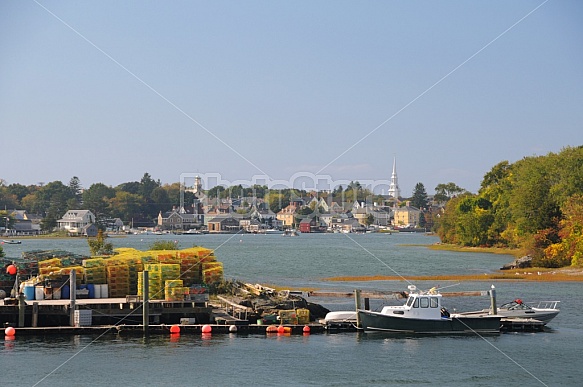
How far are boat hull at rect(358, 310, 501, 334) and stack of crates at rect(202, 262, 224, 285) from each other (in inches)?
452

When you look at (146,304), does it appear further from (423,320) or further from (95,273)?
(423,320)

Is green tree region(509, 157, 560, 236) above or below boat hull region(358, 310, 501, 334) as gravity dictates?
above

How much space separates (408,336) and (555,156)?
231 feet

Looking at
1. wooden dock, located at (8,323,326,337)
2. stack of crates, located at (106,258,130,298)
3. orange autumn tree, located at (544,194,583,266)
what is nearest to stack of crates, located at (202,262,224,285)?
stack of crates, located at (106,258,130,298)

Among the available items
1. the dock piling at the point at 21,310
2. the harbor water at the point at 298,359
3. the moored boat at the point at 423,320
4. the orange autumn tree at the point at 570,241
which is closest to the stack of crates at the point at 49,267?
the dock piling at the point at 21,310

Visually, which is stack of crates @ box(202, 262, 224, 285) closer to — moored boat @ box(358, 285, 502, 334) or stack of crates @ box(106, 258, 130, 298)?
stack of crates @ box(106, 258, 130, 298)

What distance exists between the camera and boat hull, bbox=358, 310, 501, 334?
40.6 m

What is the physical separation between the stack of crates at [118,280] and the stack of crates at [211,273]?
5.20m

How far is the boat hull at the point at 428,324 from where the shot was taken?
40.6 m

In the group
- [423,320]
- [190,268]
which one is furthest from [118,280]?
[423,320]

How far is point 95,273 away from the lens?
4469 cm

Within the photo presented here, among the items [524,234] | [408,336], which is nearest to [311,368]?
[408,336]

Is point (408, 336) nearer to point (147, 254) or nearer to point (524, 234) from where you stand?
point (147, 254)

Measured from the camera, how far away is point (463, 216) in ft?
460
